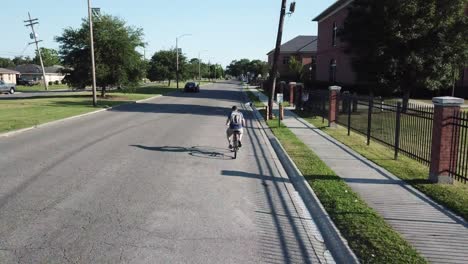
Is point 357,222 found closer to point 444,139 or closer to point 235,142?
point 444,139

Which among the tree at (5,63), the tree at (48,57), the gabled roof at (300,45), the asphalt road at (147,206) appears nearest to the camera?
the asphalt road at (147,206)

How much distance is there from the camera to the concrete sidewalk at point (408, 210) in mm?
5914

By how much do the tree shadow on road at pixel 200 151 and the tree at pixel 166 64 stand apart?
65734 mm

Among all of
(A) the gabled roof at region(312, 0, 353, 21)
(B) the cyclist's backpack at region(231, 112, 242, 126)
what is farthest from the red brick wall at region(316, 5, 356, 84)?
(B) the cyclist's backpack at region(231, 112, 242, 126)

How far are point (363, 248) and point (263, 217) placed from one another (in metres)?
1.93

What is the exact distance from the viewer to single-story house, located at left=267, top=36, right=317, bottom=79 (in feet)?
290

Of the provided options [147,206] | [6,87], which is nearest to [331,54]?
[6,87]

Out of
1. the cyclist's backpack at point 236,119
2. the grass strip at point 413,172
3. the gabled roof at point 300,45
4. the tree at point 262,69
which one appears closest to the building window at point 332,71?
the grass strip at point 413,172

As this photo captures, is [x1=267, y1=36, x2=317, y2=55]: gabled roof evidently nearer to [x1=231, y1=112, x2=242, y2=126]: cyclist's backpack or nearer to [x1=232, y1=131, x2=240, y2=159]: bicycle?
[x1=231, y1=112, x2=242, y2=126]: cyclist's backpack

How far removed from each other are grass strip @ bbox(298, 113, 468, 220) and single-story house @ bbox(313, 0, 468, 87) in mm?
27913

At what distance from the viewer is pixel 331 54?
52719 mm

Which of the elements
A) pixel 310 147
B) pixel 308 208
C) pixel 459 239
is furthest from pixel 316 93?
pixel 459 239

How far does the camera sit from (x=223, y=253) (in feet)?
19.0

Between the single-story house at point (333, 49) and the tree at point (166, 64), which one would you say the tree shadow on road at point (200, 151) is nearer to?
the single-story house at point (333, 49)
